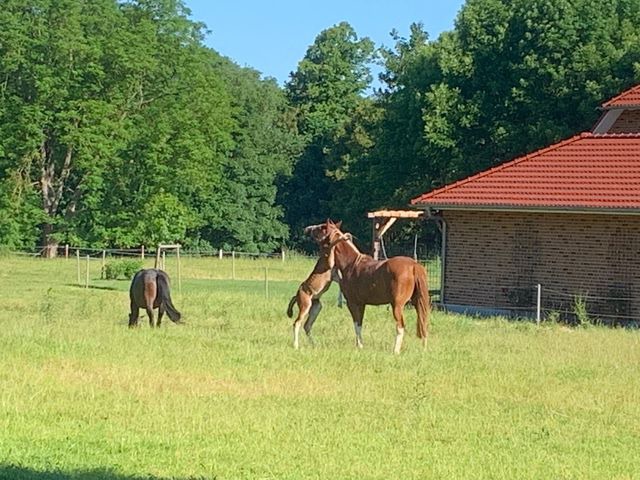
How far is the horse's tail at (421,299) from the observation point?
59.7 feet

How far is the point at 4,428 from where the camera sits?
10.5 m

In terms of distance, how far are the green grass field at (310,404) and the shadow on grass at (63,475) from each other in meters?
0.02

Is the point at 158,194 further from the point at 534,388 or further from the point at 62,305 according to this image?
the point at 534,388

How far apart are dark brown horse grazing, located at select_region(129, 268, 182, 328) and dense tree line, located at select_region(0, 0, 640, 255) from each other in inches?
1188

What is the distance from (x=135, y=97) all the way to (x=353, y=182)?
47.0 feet

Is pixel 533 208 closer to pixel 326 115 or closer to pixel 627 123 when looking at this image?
pixel 627 123

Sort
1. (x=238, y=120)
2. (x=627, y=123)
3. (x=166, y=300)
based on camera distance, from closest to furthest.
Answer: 1. (x=166, y=300)
2. (x=627, y=123)
3. (x=238, y=120)

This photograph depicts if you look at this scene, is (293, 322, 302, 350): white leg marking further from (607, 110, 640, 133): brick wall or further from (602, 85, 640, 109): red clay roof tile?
(607, 110, 640, 133): brick wall

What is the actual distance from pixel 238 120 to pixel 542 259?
49526 mm

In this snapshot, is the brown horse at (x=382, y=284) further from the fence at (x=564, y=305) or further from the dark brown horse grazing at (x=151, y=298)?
the fence at (x=564, y=305)

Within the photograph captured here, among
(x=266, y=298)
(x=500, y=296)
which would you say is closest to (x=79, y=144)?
(x=266, y=298)

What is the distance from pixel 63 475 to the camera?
27.9 feet

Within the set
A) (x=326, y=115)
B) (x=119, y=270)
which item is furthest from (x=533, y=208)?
(x=326, y=115)

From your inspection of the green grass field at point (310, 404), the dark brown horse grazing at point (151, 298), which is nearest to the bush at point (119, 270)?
the green grass field at point (310, 404)
